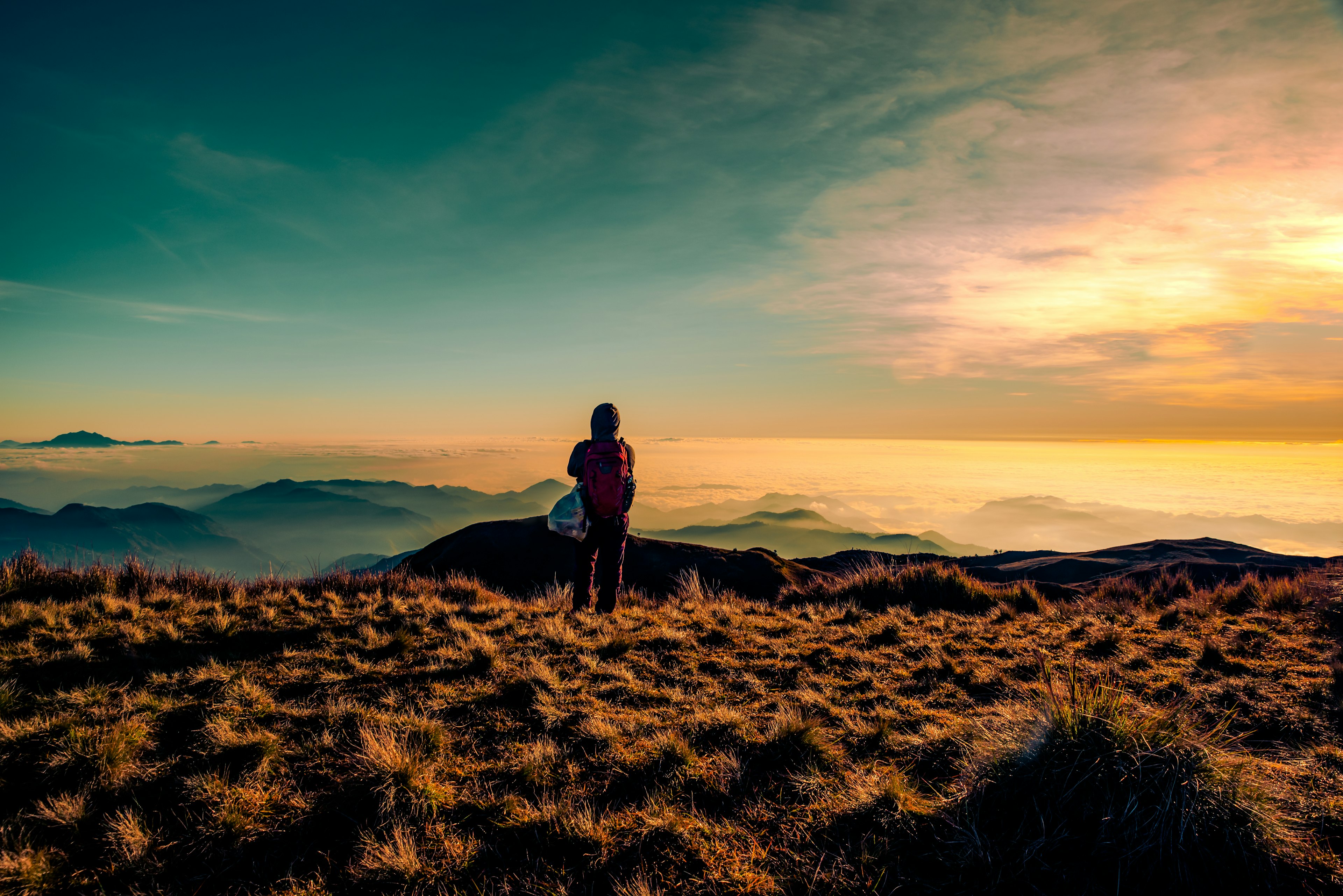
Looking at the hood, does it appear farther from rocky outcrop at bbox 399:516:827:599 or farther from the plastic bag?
rocky outcrop at bbox 399:516:827:599

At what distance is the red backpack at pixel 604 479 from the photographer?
7.72m

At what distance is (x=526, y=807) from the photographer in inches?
119

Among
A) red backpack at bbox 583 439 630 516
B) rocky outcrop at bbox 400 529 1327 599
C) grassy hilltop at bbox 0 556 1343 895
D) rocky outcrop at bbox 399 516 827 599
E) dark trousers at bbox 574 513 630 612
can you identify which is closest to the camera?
grassy hilltop at bbox 0 556 1343 895

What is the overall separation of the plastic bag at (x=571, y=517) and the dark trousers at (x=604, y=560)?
0.38ft

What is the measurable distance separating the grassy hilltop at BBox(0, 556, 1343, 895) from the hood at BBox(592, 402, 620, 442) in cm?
281

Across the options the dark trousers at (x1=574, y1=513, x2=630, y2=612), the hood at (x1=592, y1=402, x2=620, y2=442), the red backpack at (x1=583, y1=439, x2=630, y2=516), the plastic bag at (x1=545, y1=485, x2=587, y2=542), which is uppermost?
the hood at (x1=592, y1=402, x2=620, y2=442)

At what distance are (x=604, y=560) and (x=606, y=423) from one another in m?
2.05

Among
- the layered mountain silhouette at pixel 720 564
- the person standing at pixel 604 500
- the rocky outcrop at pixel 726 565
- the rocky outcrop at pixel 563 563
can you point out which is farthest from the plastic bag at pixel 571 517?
the rocky outcrop at pixel 563 563

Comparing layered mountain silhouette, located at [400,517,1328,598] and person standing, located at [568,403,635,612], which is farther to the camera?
layered mountain silhouette, located at [400,517,1328,598]

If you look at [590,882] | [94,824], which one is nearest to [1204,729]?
[590,882]

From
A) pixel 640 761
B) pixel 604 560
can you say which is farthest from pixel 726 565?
pixel 640 761

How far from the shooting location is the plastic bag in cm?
780

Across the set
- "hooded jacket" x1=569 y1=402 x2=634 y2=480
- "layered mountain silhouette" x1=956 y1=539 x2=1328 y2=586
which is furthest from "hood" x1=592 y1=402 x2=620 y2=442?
"layered mountain silhouette" x1=956 y1=539 x2=1328 y2=586

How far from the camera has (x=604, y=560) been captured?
26.7 feet
